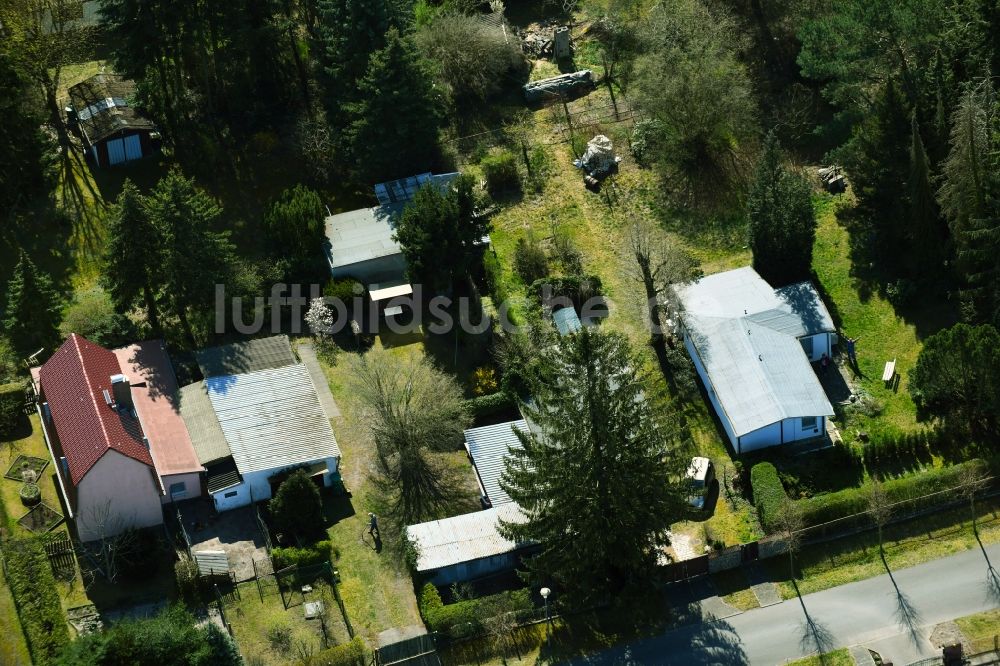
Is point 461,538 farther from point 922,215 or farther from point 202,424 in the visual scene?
point 922,215

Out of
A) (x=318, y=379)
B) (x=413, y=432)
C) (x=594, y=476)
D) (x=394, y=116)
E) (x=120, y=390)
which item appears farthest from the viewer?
(x=394, y=116)

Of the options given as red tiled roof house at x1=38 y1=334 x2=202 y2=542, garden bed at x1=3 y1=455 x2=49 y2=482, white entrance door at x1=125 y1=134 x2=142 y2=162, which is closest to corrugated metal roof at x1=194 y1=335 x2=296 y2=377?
red tiled roof house at x1=38 y1=334 x2=202 y2=542

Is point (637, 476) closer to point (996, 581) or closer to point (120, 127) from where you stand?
point (996, 581)

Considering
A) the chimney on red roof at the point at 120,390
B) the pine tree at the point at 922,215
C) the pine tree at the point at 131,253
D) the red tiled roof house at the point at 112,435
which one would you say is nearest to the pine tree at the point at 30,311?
the red tiled roof house at the point at 112,435

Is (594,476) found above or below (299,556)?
above

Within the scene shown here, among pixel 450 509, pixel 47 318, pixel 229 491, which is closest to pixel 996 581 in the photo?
pixel 450 509

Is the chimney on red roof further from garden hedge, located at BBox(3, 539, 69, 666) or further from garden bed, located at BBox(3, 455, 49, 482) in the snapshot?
garden hedge, located at BBox(3, 539, 69, 666)

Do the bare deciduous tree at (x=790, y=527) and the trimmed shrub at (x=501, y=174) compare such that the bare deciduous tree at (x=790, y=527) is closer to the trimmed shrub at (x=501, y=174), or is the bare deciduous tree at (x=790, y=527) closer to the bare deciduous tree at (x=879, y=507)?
the bare deciduous tree at (x=879, y=507)

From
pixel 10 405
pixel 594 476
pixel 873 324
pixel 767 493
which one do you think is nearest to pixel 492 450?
pixel 594 476

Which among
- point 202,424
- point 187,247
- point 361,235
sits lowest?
point 202,424
